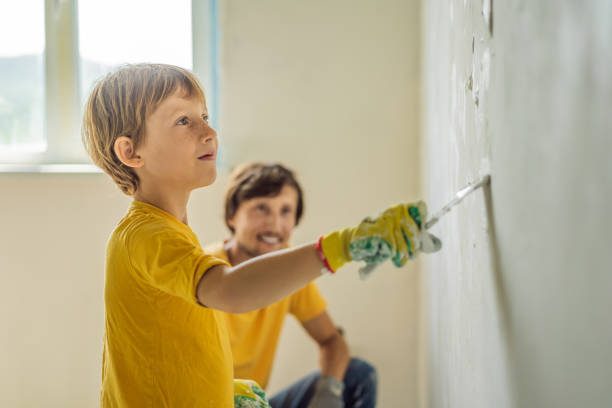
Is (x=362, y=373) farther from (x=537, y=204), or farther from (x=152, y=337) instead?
(x=537, y=204)

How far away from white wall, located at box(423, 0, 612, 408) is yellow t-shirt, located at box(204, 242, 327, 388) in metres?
0.84

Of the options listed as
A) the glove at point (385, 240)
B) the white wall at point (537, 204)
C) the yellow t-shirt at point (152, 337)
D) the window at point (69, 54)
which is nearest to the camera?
the white wall at point (537, 204)

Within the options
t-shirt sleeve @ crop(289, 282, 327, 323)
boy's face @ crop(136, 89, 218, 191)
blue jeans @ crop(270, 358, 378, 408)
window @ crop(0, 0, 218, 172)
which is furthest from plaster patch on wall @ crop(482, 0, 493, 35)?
window @ crop(0, 0, 218, 172)

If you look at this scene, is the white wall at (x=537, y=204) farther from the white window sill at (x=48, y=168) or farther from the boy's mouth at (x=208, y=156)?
the white window sill at (x=48, y=168)

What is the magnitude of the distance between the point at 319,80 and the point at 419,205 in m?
1.33

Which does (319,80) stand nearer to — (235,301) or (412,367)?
(412,367)

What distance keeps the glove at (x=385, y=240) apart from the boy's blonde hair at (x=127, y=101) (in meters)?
0.37

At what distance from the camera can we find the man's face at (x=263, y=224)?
5.19ft

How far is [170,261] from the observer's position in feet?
2.54

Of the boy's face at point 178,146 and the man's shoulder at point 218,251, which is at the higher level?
the boy's face at point 178,146

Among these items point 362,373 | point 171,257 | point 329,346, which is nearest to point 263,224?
point 329,346

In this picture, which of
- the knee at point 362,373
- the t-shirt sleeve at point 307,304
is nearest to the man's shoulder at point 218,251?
the t-shirt sleeve at point 307,304

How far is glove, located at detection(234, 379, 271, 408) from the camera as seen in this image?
3.29 ft

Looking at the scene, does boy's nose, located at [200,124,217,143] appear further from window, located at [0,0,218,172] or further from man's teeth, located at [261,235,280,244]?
window, located at [0,0,218,172]
